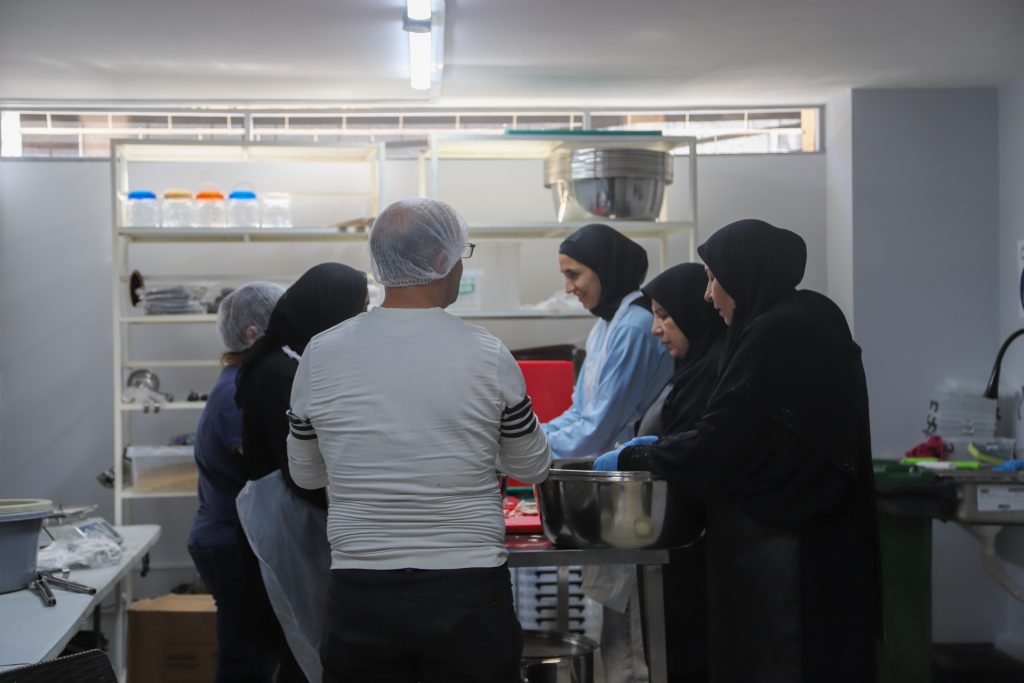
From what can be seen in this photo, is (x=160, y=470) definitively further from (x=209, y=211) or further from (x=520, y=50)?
(x=520, y=50)

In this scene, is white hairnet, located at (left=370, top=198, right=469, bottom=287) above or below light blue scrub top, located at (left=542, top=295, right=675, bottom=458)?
above

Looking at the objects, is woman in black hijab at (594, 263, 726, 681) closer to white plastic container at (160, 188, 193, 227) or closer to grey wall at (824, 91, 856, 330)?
grey wall at (824, 91, 856, 330)

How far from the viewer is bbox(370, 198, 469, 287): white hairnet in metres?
1.88

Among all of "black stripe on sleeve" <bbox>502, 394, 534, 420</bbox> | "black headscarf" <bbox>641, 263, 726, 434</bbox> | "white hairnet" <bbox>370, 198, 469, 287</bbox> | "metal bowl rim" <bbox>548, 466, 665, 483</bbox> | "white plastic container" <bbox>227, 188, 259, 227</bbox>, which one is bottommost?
"metal bowl rim" <bbox>548, 466, 665, 483</bbox>

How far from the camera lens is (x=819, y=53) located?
3992 millimetres

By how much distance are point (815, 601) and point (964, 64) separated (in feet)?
9.13

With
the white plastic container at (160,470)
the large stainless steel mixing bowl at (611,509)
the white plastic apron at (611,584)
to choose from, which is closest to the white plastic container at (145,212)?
the white plastic container at (160,470)

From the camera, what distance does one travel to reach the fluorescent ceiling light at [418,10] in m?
3.22

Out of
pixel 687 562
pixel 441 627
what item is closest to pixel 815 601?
pixel 687 562

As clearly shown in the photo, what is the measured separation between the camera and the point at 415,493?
179 centimetres

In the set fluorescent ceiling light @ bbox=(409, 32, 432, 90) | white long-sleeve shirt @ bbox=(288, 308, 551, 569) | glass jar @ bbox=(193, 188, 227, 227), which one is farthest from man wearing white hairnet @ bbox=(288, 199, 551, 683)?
glass jar @ bbox=(193, 188, 227, 227)

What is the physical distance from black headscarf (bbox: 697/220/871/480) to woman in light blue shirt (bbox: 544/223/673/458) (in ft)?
2.54

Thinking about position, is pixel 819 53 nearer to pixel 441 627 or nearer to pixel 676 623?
pixel 676 623

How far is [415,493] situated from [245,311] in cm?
151
